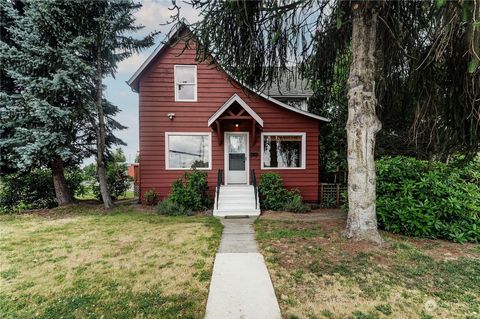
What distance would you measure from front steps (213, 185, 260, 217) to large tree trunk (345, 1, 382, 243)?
3587 mm

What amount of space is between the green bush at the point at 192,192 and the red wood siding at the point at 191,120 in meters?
0.71

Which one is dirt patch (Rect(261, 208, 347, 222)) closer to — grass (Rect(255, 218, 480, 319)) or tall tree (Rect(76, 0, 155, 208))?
grass (Rect(255, 218, 480, 319))

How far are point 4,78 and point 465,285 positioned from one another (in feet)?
42.8

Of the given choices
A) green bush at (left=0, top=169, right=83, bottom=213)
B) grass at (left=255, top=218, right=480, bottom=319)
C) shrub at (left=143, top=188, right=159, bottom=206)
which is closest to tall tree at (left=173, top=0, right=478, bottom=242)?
grass at (left=255, top=218, right=480, bottom=319)

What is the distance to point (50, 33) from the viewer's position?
734cm

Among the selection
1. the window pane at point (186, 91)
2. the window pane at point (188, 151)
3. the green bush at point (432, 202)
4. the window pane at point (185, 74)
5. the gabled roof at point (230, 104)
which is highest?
the window pane at point (185, 74)

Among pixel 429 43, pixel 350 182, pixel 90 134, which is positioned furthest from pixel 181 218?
pixel 429 43

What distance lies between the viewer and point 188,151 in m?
9.01

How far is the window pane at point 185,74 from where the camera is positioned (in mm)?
8883

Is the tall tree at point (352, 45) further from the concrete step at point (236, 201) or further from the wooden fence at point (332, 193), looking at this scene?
the wooden fence at point (332, 193)

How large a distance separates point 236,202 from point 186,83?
16.3ft

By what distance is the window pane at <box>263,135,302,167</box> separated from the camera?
9.21 metres

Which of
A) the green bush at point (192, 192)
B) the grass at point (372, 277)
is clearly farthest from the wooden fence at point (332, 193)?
the green bush at point (192, 192)

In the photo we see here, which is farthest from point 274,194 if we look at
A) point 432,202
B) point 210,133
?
point 432,202
